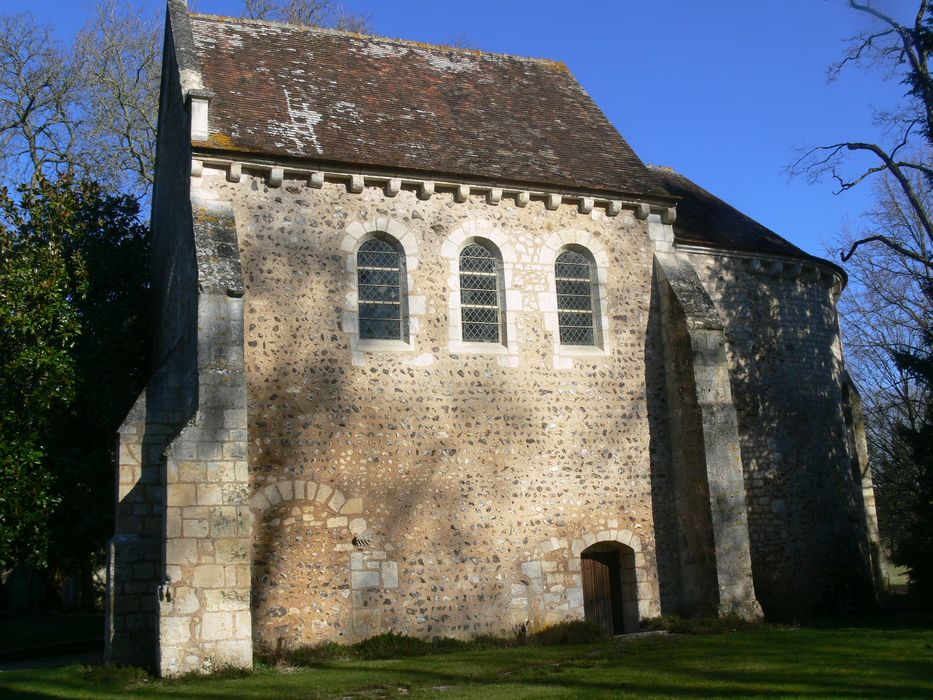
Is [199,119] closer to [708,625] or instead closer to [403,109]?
[403,109]

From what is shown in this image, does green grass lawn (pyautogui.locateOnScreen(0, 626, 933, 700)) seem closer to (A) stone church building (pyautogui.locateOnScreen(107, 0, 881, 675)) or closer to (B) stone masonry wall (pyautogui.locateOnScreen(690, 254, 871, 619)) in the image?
(A) stone church building (pyautogui.locateOnScreen(107, 0, 881, 675))

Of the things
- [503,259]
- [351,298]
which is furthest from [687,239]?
[351,298]

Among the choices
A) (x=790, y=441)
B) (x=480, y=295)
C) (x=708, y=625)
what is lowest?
(x=708, y=625)

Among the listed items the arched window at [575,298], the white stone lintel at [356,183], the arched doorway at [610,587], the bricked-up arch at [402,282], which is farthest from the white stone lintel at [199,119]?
the arched doorway at [610,587]

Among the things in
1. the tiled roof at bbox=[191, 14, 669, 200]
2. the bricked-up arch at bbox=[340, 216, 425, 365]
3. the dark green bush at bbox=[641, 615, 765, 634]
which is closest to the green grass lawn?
the dark green bush at bbox=[641, 615, 765, 634]

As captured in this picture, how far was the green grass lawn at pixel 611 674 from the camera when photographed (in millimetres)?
8547

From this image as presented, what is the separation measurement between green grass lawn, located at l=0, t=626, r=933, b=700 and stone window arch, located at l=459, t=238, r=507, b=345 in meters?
4.74

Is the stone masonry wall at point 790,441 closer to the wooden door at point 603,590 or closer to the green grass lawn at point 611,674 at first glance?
the wooden door at point 603,590

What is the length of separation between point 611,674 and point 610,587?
15.2 feet

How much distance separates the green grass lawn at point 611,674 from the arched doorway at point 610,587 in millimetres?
1743

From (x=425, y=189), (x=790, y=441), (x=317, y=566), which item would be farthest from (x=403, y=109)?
(x=790, y=441)

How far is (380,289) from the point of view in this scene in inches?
537

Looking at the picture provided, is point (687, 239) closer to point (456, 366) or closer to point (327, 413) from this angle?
point (456, 366)

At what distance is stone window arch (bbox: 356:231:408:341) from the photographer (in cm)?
1349
